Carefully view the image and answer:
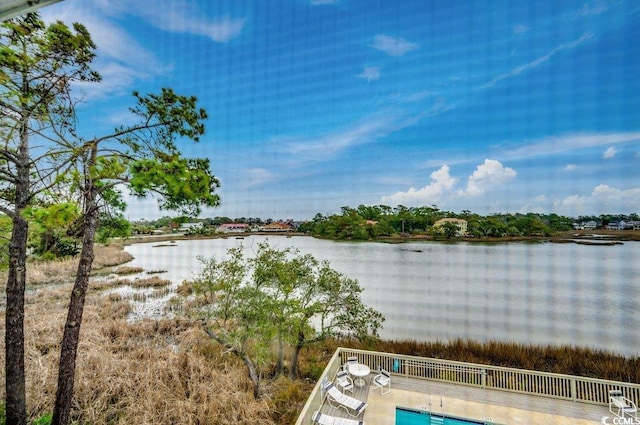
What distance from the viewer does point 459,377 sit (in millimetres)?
5211

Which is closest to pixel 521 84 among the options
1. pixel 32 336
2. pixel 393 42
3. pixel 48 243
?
pixel 393 42

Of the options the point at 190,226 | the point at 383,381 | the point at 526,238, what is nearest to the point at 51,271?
the point at 190,226

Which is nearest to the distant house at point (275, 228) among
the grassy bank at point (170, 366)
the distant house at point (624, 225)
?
the grassy bank at point (170, 366)

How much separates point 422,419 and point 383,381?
0.85m

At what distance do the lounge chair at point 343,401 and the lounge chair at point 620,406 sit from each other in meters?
3.92

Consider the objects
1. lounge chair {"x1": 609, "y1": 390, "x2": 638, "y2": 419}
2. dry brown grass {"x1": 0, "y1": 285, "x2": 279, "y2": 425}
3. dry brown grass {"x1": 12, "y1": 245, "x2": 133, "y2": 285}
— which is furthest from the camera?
dry brown grass {"x1": 12, "y1": 245, "x2": 133, "y2": 285}

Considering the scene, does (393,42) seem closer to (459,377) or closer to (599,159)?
(599,159)

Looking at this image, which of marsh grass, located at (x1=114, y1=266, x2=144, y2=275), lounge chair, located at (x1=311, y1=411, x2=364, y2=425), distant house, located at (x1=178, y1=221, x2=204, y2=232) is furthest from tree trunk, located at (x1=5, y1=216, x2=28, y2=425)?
marsh grass, located at (x1=114, y1=266, x2=144, y2=275)

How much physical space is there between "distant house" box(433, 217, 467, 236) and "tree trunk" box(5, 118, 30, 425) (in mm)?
13216

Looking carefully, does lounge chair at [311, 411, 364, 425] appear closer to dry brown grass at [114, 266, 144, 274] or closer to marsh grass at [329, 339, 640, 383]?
marsh grass at [329, 339, 640, 383]

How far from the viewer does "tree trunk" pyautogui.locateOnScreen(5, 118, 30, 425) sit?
109 inches

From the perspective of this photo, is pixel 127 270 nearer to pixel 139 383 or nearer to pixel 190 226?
pixel 139 383

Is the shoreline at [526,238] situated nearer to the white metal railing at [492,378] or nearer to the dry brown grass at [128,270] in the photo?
the dry brown grass at [128,270]

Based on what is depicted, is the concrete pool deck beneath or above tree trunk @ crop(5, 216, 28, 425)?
beneath
